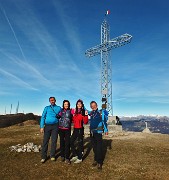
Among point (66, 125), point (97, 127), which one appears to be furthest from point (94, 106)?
point (66, 125)

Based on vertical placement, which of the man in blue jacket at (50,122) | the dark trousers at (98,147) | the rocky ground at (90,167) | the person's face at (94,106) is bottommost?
the rocky ground at (90,167)

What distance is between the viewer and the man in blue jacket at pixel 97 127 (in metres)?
9.10

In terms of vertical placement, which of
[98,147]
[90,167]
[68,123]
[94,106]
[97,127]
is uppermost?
[94,106]

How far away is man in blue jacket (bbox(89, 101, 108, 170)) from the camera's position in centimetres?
910

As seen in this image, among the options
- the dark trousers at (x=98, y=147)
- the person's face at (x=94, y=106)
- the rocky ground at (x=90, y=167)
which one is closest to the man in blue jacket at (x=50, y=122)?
the rocky ground at (x=90, y=167)

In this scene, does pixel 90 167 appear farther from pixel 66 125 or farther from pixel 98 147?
pixel 66 125

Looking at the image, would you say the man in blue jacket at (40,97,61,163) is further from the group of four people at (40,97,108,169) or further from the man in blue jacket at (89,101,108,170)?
the man in blue jacket at (89,101,108,170)

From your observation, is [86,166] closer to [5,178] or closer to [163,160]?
[5,178]

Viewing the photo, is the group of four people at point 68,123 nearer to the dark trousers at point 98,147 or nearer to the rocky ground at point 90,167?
the dark trousers at point 98,147

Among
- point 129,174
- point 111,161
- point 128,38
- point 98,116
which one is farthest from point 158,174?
point 128,38

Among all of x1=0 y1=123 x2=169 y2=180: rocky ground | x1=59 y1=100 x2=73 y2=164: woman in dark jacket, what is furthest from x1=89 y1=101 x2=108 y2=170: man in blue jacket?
x1=59 y1=100 x2=73 y2=164: woman in dark jacket

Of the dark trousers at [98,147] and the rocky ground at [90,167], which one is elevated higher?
the dark trousers at [98,147]

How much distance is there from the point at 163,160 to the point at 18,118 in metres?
32.8

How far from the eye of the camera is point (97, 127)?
923 cm
